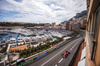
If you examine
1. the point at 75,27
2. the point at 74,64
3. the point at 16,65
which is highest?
the point at 75,27

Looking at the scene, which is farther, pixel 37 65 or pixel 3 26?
pixel 3 26

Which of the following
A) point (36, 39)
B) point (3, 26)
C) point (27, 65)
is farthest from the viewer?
point (3, 26)

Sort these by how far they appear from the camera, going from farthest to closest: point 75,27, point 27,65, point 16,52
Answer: point 75,27 → point 16,52 → point 27,65

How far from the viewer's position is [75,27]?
129 feet

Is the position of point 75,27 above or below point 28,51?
above

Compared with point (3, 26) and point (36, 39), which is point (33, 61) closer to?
point (36, 39)

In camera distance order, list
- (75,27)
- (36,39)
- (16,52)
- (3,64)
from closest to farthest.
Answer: (3,64)
(16,52)
(36,39)
(75,27)

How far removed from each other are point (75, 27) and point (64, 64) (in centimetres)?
3867

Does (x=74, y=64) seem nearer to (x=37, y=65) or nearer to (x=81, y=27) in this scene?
(x=37, y=65)

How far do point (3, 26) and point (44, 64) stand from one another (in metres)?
64.7

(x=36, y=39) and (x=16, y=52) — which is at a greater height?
(x=36, y=39)

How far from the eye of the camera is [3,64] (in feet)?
17.9

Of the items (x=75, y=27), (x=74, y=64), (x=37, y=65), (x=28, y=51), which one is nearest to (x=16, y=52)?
(x=28, y=51)

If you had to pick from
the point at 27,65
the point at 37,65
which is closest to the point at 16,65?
the point at 27,65
